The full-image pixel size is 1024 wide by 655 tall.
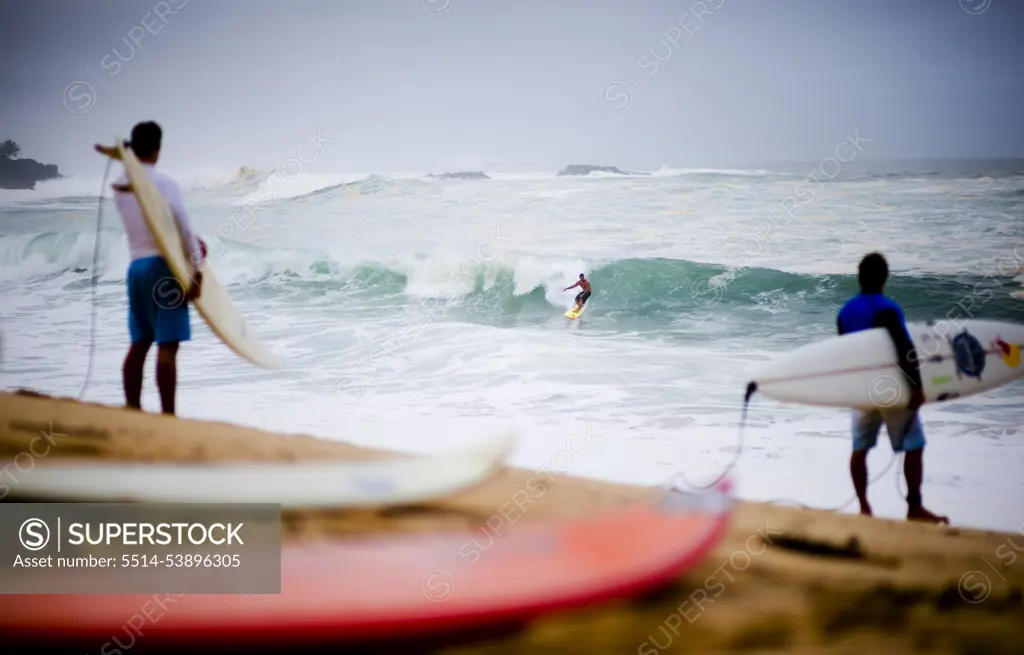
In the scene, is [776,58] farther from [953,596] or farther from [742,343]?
[953,596]

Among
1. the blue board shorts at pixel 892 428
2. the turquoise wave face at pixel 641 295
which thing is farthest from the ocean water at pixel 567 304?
the blue board shorts at pixel 892 428

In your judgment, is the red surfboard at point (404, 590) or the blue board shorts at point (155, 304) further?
the blue board shorts at point (155, 304)

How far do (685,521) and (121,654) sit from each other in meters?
1.02

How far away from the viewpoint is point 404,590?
48.0 inches

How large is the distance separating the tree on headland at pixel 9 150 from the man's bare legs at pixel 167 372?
144 centimetres

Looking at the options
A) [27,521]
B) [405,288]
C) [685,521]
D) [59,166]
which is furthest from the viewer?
[405,288]

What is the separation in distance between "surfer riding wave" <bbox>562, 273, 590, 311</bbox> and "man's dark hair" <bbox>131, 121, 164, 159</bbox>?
2006mm

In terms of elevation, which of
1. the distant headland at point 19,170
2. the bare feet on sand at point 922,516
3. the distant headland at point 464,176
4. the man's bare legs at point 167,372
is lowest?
the bare feet on sand at point 922,516

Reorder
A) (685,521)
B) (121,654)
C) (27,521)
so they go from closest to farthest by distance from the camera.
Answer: (121,654), (685,521), (27,521)

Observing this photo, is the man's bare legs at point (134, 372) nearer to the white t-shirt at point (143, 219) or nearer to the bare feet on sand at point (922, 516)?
the white t-shirt at point (143, 219)

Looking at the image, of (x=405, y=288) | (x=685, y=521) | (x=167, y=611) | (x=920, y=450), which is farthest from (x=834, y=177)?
(x=167, y=611)

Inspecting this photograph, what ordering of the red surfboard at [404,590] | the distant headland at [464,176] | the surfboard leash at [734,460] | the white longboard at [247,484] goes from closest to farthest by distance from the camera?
the red surfboard at [404,590] < the white longboard at [247,484] < the surfboard leash at [734,460] < the distant headland at [464,176]

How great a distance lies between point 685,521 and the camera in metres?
1.51

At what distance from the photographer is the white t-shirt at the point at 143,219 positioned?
216cm
